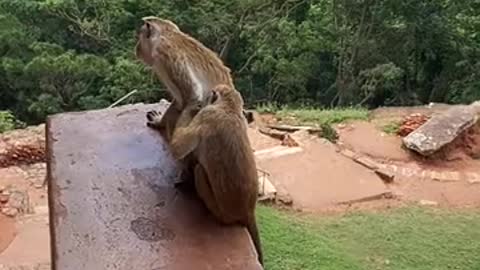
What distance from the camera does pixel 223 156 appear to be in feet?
10.1

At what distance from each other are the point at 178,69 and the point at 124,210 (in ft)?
3.31

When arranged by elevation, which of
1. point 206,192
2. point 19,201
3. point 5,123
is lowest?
point 5,123

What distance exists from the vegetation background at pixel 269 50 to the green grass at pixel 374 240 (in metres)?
6.07

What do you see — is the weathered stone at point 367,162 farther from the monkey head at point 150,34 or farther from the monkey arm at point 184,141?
the monkey arm at point 184,141

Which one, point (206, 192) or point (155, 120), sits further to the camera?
point (155, 120)

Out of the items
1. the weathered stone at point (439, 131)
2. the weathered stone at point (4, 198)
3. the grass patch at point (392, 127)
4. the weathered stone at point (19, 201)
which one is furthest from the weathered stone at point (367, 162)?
the weathered stone at point (4, 198)

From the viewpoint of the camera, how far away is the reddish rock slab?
2.54m

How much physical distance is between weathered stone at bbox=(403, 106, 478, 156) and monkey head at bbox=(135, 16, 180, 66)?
3.04 m

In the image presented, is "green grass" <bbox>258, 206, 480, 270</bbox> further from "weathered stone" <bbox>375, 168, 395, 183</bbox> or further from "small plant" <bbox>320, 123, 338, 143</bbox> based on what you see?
"small plant" <bbox>320, 123, 338, 143</bbox>

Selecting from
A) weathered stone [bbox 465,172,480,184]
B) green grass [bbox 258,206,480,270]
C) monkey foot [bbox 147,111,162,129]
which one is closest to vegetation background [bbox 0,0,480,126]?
weathered stone [bbox 465,172,480,184]

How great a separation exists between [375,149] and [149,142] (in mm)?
3488

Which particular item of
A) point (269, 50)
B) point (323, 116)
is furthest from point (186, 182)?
point (269, 50)

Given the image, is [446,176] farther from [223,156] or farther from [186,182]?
[186,182]

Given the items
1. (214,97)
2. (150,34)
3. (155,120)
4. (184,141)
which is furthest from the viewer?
(150,34)
